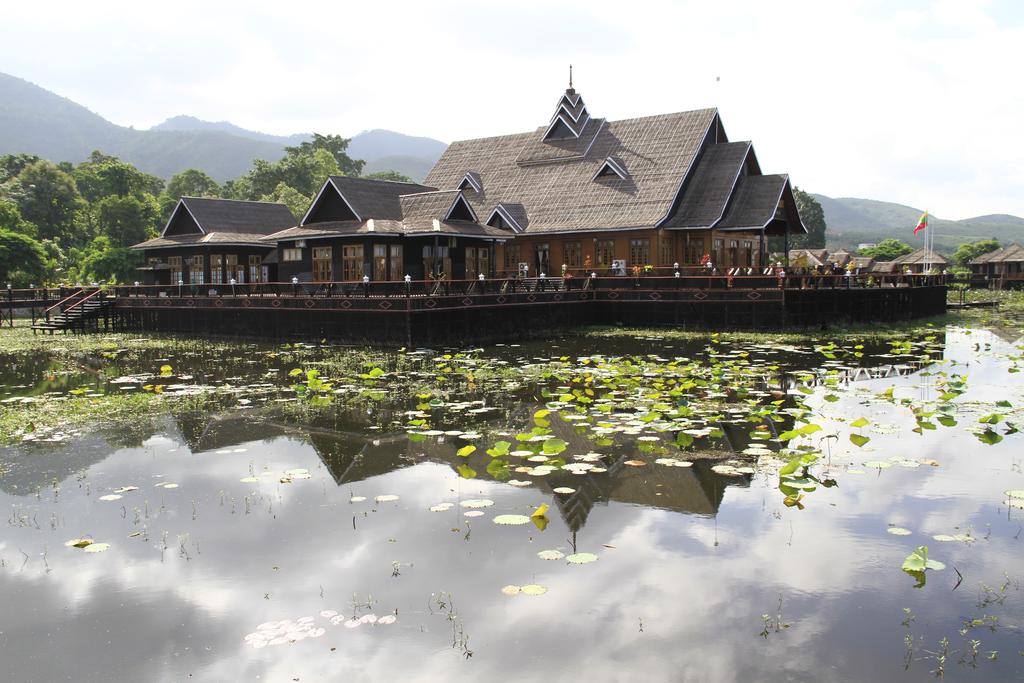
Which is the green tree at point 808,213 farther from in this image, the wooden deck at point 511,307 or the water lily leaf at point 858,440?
the water lily leaf at point 858,440

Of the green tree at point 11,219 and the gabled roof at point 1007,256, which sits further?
the gabled roof at point 1007,256

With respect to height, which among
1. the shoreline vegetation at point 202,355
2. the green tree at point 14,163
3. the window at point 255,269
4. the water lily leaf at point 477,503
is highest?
the green tree at point 14,163

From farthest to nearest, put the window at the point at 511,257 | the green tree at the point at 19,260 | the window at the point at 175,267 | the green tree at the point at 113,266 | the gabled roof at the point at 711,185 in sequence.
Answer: the green tree at the point at 113,266 < the green tree at the point at 19,260 < the window at the point at 175,267 < the window at the point at 511,257 < the gabled roof at the point at 711,185

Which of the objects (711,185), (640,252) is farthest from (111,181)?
(711,185)

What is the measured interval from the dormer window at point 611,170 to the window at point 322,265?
14.4 meters

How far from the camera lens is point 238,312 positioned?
105ft

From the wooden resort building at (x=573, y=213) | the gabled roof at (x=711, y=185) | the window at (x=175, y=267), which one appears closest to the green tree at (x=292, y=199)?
the window at (x=175, y=267)

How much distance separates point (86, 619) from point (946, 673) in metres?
5.91

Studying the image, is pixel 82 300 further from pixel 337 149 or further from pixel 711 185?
pixel 337 149

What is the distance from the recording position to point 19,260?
54.0 m

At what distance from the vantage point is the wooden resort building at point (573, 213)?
34.5 meters

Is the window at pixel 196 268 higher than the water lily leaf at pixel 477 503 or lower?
higher

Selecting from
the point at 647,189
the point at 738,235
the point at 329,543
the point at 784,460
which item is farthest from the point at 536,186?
the point at 329,543

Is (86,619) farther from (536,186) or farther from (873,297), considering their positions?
(536,186)
